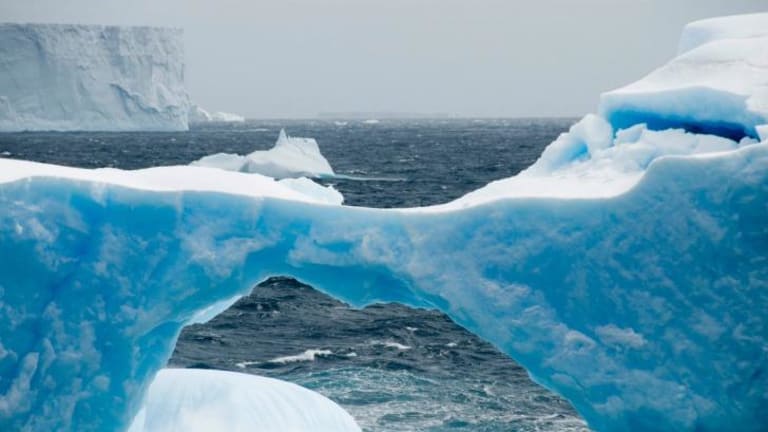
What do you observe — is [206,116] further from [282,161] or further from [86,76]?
[282,161]

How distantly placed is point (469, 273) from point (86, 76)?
57430 mm

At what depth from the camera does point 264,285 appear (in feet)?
53.6

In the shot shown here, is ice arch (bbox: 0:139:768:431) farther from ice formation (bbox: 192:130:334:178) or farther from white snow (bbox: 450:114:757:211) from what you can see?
ice formation (bbox: 192:130:334:178)

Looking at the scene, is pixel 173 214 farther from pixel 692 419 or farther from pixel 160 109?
pixel 160 109

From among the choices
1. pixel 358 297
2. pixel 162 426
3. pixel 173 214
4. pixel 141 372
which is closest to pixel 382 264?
pixel 358 297

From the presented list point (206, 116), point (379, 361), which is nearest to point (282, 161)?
point (379, 361)

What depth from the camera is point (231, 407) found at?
8.02 meters

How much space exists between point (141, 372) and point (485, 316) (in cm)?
254

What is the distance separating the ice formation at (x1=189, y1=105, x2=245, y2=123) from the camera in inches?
4382

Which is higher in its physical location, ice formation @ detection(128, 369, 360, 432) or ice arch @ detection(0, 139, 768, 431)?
ice arch @ detection(0, 139, 768, 431)

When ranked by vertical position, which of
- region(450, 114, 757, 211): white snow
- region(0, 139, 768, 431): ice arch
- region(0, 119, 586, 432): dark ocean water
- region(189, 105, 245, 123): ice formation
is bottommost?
region(189, 105, 245, 123): ice formation

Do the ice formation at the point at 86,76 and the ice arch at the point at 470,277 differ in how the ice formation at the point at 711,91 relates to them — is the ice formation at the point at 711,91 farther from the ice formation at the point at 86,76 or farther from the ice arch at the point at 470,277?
the ice formation at the point at 86,76

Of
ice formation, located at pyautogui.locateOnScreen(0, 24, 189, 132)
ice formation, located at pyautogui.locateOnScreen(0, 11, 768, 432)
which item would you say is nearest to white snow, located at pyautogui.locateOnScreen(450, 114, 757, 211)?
ice formation, located at pyautogui.locateOnScreen(0, 11, 768, 432)

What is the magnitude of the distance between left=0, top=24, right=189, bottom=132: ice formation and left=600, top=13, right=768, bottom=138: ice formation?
2193 inches
